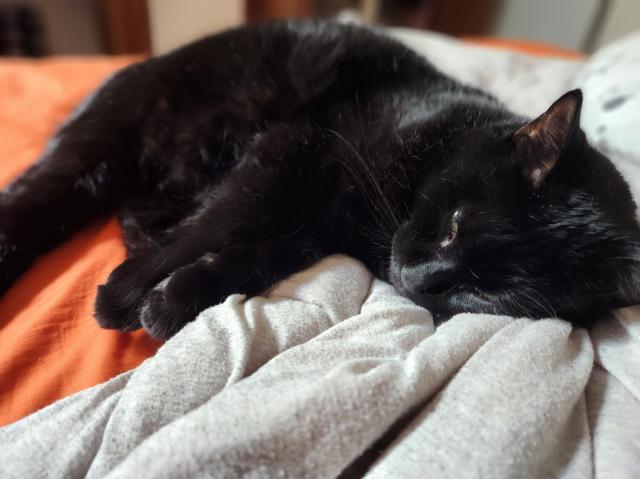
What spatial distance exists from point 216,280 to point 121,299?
0.15 meters

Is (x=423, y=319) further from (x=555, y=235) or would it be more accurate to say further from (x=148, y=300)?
(x=148, y=300)

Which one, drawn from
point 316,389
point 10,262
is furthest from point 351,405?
point 10,262

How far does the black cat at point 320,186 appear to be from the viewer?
0.81m

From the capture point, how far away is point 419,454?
1.82 feet

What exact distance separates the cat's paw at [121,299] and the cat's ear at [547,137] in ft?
2.21

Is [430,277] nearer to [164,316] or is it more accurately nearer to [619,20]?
[164,316]

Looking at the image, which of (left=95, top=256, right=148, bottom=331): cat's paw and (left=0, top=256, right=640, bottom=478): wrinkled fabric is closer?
(left=0, top=256, right=640, bottom=478): wrinkled fabric

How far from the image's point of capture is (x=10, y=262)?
0.92 metres

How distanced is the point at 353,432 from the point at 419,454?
0.24 ft

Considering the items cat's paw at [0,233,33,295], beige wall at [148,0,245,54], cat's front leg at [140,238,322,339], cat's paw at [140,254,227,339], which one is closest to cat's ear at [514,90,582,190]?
cat's front leg at [140,238,322,339]

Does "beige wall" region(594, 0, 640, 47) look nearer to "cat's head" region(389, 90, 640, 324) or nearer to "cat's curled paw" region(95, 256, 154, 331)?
"cat's head" region(389, 90, 640, 324)

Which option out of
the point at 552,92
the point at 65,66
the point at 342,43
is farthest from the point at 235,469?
the point at 65,66

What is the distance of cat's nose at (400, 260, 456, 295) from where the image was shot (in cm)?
83

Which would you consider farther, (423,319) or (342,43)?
(342,43)
